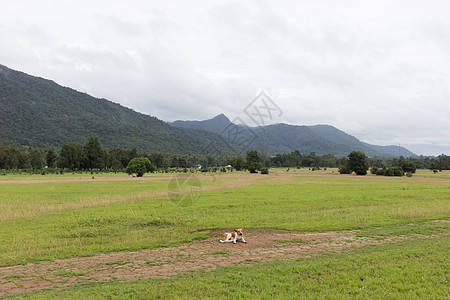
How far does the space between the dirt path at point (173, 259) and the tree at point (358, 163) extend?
267 ft

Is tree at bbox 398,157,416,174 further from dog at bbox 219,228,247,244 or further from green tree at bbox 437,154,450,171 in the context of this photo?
dog at bbox 219,228,247,244

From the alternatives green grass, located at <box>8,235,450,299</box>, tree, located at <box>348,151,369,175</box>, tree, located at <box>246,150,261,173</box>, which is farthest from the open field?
tree, located at <box>246,150,261,173</box>

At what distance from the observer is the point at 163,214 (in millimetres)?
19719

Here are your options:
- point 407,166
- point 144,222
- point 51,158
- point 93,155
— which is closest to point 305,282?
point 144,222

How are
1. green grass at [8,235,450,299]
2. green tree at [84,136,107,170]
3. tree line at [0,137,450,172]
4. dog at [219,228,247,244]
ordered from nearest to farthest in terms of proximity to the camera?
green grass at [8,235,450,299] < dog at [219,228,247,244] < tree line at [0,137,450,172] < green tree at [84,136,107,170]

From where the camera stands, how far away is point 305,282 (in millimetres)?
7320

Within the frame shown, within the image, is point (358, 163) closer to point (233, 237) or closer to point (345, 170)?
point (345, 170)

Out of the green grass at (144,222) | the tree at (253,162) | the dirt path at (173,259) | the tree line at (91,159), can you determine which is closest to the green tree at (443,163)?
the tree line at (91,159)

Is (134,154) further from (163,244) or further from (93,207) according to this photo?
(163,244)

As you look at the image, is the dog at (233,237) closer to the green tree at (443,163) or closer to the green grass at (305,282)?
the green grass at (305,282)

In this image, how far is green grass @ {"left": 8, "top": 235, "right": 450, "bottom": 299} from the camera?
21.8ft

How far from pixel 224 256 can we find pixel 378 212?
598 inches

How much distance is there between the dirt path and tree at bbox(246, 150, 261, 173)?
82.4m

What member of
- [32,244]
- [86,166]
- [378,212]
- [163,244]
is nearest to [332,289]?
[163,244]
